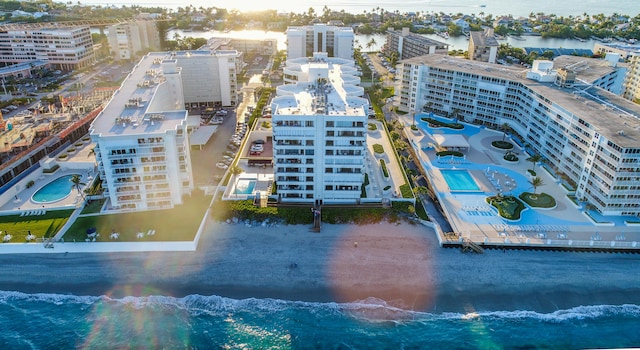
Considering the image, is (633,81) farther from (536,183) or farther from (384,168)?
(384,168)

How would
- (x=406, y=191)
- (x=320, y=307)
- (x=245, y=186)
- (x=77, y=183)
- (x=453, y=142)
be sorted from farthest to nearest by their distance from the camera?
(x=453, y=142) < (x=245, y=186) < (x=406, y=191) < (x=77, y=183) < (x=320, y=307)

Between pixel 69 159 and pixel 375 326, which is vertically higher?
pixel 69 159

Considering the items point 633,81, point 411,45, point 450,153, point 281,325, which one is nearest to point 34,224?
point 281,325

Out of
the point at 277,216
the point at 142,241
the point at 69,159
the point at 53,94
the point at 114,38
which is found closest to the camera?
the point at 142,241

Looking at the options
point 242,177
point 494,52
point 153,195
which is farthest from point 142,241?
point 494,52

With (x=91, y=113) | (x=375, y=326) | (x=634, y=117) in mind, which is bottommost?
(x=375, y=326)

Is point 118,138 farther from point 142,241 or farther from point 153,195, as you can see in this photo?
point 142,241

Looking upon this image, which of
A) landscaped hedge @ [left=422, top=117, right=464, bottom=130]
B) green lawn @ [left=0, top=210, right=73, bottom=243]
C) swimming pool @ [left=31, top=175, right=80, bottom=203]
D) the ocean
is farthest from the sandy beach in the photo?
landscaped hedge @ [left=422, top=117, right=464, bottom=130]

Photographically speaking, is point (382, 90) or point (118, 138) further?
point (382, 90)

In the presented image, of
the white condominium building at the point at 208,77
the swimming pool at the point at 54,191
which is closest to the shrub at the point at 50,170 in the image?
the swimming pool at the point at 54,191
